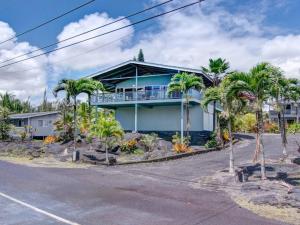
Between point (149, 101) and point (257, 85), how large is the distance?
675 inches

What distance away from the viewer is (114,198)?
38.7ft

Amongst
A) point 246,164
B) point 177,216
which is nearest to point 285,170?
point 246,164

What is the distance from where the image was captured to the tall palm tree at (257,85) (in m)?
15.0

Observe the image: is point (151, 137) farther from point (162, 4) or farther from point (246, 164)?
point (162, 4)

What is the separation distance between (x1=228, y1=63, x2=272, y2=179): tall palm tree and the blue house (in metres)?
14.3

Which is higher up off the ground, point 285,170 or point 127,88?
point 127,88

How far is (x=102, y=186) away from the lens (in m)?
14.2

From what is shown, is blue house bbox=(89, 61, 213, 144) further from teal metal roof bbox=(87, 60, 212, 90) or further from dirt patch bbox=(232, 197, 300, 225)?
dirt patch bbox=(232, 197, 300, 225)

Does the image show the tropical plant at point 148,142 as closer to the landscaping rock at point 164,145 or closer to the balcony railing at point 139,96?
the landscaping rock at point 164,145

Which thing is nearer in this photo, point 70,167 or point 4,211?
point 4,211

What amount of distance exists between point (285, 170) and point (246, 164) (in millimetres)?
2570

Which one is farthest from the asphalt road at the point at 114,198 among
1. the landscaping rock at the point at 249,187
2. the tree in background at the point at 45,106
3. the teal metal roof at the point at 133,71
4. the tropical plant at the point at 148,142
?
the tree in background at the point at 45,106

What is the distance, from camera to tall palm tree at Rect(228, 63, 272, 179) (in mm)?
15048

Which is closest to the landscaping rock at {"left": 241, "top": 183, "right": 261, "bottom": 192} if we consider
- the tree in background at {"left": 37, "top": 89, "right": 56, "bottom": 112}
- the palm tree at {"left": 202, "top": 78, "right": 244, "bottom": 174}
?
the palm tree at {"left": 202, "top": 78, "right": 244, "bottom": 174}
